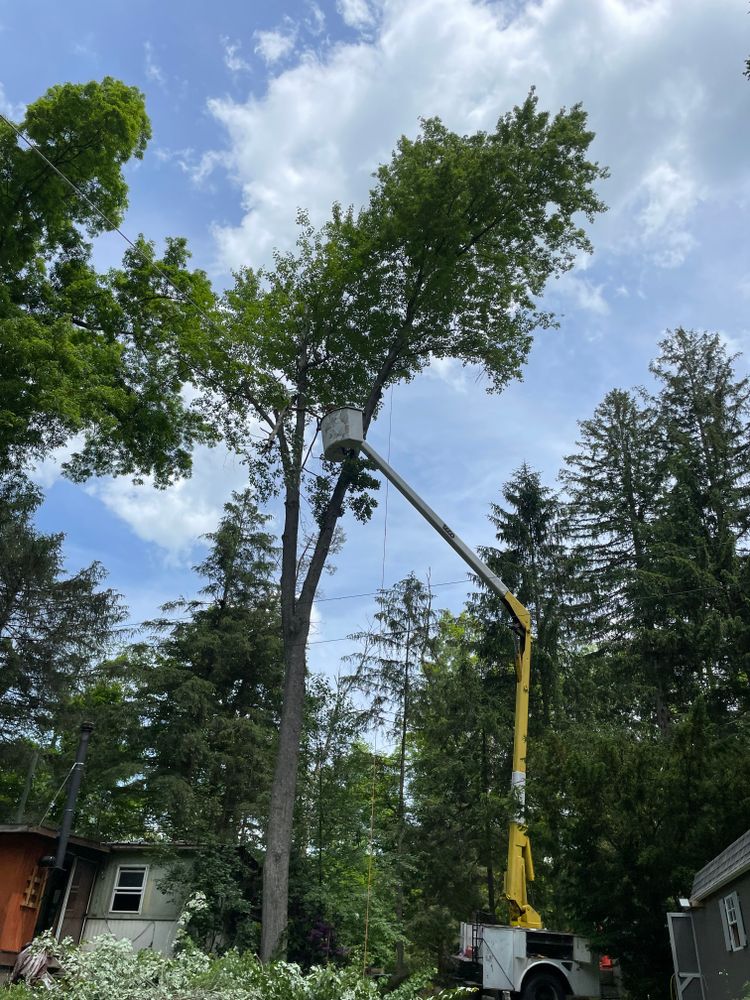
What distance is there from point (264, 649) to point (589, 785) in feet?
42.9

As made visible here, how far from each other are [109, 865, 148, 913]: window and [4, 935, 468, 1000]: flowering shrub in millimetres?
11643

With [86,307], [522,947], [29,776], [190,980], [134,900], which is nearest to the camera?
[190,980]

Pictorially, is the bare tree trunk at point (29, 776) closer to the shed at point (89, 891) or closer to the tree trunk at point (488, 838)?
the shed at point (89, 891)

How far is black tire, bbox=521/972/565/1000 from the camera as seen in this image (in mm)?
11148

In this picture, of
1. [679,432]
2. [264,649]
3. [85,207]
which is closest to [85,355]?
[85,207]

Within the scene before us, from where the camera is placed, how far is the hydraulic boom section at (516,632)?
39.6 ft

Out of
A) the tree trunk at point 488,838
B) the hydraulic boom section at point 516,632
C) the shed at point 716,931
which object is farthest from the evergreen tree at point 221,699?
the shed at point 716,931

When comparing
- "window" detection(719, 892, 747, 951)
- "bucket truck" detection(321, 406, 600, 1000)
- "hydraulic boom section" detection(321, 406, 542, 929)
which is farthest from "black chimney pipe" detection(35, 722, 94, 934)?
"window" detection(719, 892, 747, 951)

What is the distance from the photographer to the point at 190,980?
680 centimetres

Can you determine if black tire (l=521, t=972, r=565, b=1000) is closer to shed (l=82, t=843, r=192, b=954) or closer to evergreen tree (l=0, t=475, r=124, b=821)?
shed (l=82, t=843, r=192, b=954)

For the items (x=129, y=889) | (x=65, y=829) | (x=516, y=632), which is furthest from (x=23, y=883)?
(x=516, y=632)

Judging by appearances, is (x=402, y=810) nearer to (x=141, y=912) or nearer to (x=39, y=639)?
(x=141, y=912)

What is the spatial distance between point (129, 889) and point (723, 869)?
14.0 metres

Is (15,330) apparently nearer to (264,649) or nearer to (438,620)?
(264,649)
